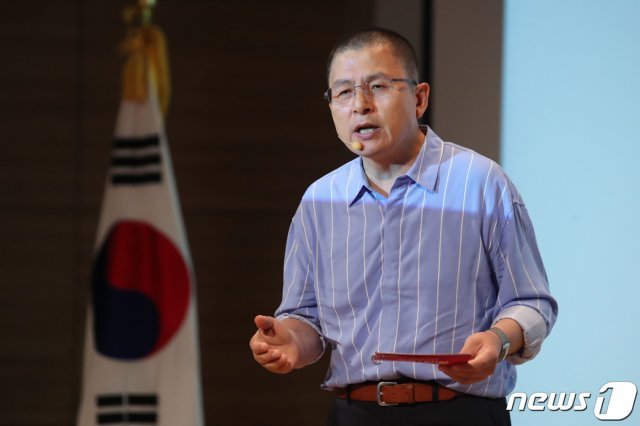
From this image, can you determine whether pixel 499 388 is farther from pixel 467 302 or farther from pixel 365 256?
pixel 365 256

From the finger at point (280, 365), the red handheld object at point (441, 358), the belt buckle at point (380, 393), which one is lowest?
the belt buckle at point (380, 393)

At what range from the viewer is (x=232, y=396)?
3.86 m

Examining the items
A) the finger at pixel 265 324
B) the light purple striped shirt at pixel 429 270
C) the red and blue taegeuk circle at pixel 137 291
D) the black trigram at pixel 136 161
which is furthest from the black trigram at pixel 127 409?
the finger at pixel 265 324

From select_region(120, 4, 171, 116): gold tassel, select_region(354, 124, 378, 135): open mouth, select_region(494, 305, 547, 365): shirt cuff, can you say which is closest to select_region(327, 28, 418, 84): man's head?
select_region(354, 124, 378, 135): open mouth

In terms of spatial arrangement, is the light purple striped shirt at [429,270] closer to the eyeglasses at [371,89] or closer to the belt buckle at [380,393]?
the belt buckle at [380,393]

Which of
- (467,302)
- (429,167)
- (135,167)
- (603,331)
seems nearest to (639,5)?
(603,331)

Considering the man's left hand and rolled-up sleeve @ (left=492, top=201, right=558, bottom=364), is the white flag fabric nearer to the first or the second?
rolled-up sleeve @ (left=492, top=201, right=558, bottom=364)

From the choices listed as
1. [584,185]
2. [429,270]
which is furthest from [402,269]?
[584,185]

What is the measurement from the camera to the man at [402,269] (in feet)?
5.66

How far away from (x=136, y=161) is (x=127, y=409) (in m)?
0.77

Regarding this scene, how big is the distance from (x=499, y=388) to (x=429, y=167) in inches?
18.2

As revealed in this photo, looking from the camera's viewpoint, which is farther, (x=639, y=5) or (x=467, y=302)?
(x=639, y=5)

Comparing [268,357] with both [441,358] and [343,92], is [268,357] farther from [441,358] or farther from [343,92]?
[343,92]

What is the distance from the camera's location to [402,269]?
1.80 metres
